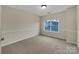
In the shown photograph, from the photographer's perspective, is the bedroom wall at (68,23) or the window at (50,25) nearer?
the window at (50,25)

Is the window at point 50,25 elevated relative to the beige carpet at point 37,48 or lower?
elevated

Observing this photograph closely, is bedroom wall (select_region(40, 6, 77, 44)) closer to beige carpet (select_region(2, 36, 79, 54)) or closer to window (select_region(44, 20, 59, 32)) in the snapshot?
window (select_region(44, 20, 59, 32))

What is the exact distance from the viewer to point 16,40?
1824 millimetres

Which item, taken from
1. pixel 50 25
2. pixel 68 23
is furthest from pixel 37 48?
pixel 68 23

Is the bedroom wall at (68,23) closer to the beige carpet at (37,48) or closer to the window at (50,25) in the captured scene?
the window at (50,25)

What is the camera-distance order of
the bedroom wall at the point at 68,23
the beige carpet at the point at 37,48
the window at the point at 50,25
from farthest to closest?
the bedroom wall at the point at 68,23
the window at the point at 50,25
the beige carpet at the point at 37,48

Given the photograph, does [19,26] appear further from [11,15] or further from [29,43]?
[29,43]

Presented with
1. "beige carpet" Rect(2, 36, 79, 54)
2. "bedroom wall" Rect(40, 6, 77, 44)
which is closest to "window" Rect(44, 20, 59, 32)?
"bedroom wall" Rect(40, 6, 77, 44)

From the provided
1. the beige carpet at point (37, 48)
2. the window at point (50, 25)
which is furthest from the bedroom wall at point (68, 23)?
the beige carpet at point (37, 48)

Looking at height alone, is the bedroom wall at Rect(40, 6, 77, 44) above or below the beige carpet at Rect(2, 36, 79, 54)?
above

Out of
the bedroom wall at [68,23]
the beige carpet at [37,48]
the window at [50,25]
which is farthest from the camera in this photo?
the bedroom wall at [68,23]

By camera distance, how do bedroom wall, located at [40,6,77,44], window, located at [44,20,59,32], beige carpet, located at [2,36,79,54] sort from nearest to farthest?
beige carpet, located at [2,36,79,54], window, located at [44,20,59,32], bedroom wall, located at [40,6,77,44]
